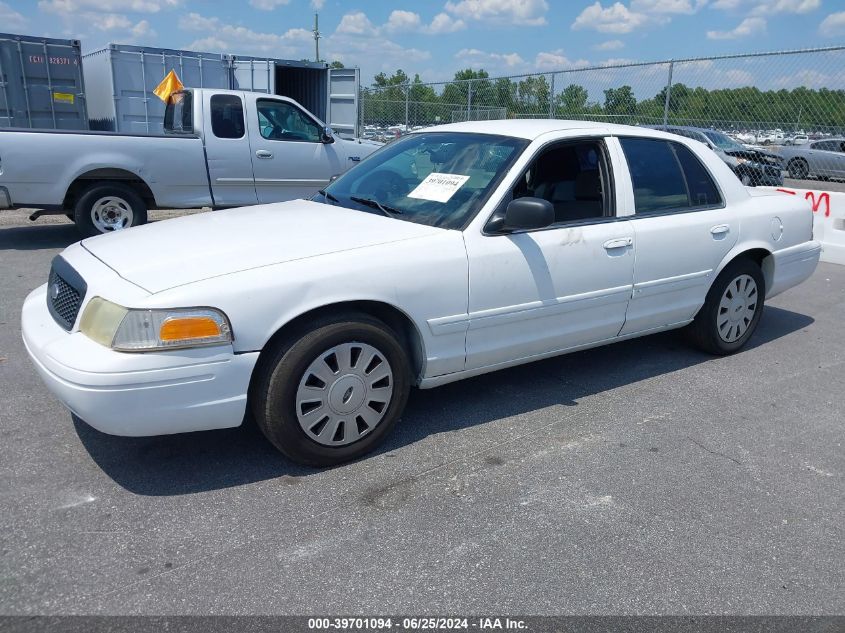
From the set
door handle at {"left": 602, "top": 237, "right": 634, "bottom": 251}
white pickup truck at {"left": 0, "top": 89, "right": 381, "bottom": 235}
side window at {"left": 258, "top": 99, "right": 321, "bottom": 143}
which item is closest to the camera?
door handle at {"left": 602, "top": 237, "right": 634, "bottom": 251}

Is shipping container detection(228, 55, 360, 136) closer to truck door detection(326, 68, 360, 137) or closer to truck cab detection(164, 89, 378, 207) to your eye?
truck door detection(326, 68, 360, 137)

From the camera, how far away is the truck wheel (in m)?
8.11

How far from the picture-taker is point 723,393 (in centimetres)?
451

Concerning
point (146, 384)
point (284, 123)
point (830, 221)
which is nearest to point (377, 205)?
point (146, 384)

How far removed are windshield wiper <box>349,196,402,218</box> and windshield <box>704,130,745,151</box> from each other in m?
9.30

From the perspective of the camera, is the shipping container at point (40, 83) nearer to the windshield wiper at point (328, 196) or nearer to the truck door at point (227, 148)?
the truck door at point (227, 148)

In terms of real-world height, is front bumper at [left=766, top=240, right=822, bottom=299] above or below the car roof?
below

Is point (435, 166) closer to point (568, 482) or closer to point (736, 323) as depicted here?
point (568, 482)

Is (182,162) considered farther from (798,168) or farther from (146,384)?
(798,168)

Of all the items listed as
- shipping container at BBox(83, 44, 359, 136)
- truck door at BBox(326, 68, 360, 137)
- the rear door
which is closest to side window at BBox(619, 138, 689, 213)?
the rear door

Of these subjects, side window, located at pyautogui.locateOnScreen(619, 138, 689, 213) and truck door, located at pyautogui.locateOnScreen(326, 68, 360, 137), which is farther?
truck door, located at pyautogui.locateOnScreen(326, 68, 360, 137)

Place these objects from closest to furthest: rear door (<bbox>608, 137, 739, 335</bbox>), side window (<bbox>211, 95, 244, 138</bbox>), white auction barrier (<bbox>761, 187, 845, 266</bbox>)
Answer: rear door (<bbox>608, 137, 739, 335</bbox>) < white auction barrier (<bbox>761, 187, 845, 266</bbox>) < side window (<bbox>211, 95, 244, 138</bbox>)

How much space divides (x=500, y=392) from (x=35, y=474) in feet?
8.43

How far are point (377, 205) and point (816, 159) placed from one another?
1276 centimetres
